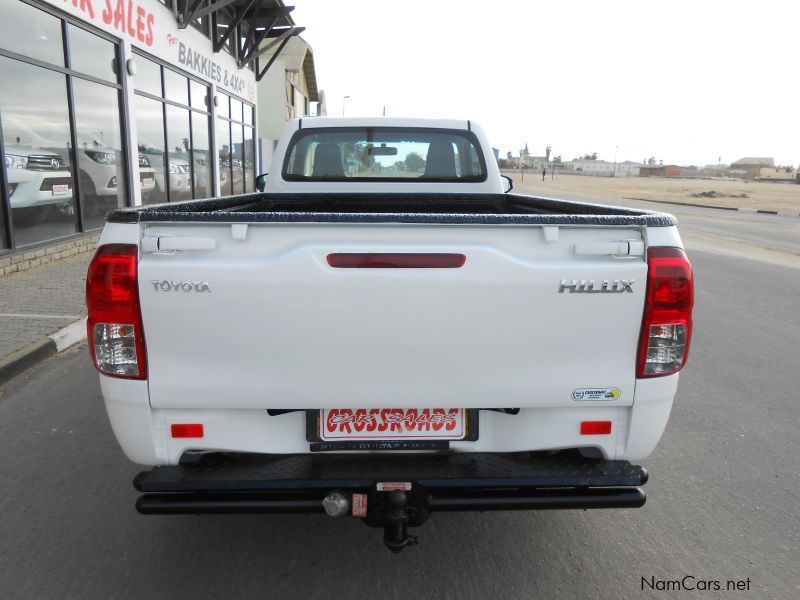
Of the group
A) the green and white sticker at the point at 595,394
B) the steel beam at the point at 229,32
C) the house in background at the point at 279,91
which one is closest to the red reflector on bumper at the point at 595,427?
the green and white sticker at the point at 595,394

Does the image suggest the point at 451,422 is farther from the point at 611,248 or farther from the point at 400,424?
the point at 611,248

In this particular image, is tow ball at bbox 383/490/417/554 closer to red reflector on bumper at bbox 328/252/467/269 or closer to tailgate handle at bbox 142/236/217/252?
red reflector on bumper at bbox 328/252/467/269

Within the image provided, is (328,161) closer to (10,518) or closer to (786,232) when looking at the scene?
(10,518)

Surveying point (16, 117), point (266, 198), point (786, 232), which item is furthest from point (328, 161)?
point (786, 232)

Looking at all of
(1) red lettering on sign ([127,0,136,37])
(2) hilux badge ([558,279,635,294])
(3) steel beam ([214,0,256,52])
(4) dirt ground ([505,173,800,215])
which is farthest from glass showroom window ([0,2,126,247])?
(4) dirt ground ([505,173,800,215])

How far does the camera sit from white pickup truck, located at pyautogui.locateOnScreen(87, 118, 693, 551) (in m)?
2.13

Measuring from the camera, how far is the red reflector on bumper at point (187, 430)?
229cm

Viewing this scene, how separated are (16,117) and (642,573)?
372 inches

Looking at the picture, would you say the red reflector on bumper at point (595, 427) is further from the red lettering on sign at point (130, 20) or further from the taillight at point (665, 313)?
the red lettering on sign at point (130, 20)

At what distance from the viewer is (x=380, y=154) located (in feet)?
16.7

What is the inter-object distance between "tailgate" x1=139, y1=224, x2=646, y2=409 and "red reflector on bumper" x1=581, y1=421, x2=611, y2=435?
19cm

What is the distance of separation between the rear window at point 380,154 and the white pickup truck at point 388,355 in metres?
2.95

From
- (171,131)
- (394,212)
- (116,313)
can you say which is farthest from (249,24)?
(116,313)

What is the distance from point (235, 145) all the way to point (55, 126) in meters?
12.2
